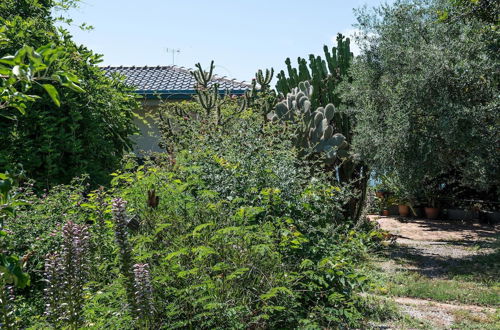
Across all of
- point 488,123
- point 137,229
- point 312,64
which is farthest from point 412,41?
point 137,229

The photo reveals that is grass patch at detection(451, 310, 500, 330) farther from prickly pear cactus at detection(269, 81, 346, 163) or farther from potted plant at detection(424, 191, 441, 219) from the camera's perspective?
potted plant at detection(424, 191, 441, 219)

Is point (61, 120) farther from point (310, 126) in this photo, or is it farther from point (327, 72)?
point (327, 72)

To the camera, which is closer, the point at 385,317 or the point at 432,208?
the point at 385,317

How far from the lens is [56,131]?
682 centimetres

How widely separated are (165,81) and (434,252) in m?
8.85

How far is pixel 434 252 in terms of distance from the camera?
10.7 metres

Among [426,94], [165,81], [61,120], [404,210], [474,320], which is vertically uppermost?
[165,81]

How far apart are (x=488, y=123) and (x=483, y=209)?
25.5 feet

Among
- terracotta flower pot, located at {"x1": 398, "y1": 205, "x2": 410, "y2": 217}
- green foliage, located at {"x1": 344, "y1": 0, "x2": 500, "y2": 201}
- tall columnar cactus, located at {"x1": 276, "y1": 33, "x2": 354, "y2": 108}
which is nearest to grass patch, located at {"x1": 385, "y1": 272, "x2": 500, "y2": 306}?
green foliage, located at {"x1": 344, "y1": 0, "x2": 500, "y2": 201}

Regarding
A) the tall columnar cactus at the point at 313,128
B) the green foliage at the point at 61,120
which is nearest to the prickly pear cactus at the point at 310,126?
the tall columnar cactus at the point at 313,128

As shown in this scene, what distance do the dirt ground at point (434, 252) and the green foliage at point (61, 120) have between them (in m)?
4.41

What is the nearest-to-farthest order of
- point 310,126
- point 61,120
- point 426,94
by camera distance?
point 61,120, point 426,94, point 310,126

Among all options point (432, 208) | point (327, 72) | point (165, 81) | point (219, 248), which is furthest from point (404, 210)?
point (219, 248)

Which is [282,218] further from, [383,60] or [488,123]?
[383,60]
